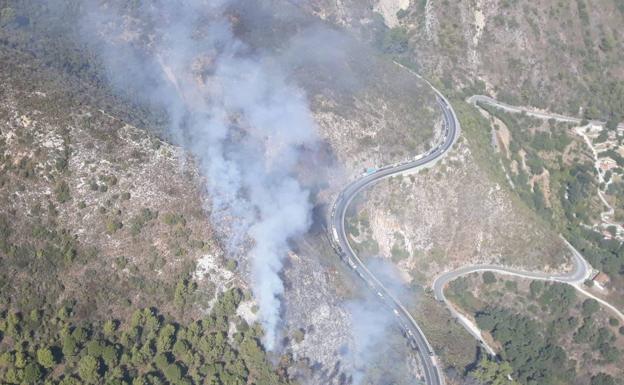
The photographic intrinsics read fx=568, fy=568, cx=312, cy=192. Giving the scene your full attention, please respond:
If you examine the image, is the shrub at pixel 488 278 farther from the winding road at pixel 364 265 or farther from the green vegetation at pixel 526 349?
the winding road at pixel 364 265

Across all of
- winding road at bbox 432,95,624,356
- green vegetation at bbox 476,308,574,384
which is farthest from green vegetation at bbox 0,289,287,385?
green vegetation at bbox 476,308,574,384

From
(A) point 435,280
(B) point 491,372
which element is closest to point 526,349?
(B) point 491,372

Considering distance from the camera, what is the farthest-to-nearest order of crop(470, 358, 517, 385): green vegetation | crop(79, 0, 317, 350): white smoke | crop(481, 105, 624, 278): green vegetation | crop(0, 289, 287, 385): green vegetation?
crop(481, 105, 624, 278): green vegetation
crop(470, 358, 517, 385): green vegetation
crop(79, 0, 317, 350): white smoke
crop(0, 289, 287, 385): green vegetation

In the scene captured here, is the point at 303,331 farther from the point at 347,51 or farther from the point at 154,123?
the point at 347,51

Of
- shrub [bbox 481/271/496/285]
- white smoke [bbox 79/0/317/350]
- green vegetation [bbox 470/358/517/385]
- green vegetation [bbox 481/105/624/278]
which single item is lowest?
green vegetation [bbox 470/358/517/385]

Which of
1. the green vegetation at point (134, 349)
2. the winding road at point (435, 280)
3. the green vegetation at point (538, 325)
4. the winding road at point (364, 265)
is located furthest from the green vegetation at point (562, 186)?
the green vegetation at point (134, 349)

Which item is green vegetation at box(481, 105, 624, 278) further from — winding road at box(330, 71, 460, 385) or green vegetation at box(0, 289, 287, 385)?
green vegetation at box(0, 289, 287, 385)

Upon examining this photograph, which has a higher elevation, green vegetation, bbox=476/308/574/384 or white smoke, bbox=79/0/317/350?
white smoke, bbox=79/0/317/350
